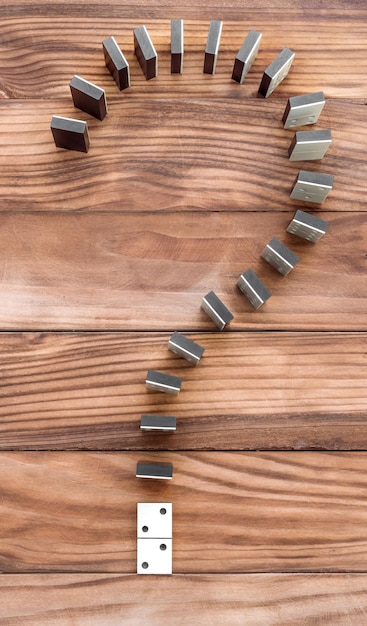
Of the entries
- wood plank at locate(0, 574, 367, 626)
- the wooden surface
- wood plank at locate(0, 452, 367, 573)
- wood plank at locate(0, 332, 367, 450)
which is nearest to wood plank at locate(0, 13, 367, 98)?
the wooden surface

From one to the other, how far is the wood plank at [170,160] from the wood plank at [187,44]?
0.04 metres

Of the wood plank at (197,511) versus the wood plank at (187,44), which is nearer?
the wood plank at (197,511)

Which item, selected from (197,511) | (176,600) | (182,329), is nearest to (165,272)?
(182,329)

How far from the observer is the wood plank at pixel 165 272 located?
0.78m

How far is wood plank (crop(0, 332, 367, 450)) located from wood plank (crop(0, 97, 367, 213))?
207mm

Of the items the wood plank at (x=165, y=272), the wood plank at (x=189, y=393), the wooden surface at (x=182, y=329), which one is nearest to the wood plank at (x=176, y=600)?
the wooden surface at (x=182, y=329)

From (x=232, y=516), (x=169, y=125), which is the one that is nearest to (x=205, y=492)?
(x=232, y=516)

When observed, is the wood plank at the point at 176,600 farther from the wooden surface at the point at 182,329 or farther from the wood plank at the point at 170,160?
the wood plank at the point at 170,160

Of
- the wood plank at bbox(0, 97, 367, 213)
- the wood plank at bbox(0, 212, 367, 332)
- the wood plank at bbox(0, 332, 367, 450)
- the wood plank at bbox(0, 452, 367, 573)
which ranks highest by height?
the wood plank at bbox(0, 97, 367, 213)

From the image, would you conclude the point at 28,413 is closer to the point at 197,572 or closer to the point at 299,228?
the point at 197,572

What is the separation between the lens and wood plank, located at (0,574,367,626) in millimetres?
693

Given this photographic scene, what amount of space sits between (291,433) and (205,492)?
14cm

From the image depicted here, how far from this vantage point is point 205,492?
28.8 inches

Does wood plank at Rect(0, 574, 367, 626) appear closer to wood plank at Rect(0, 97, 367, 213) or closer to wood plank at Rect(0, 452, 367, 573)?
wood plank at Rect(0, 452, 367, 573)
